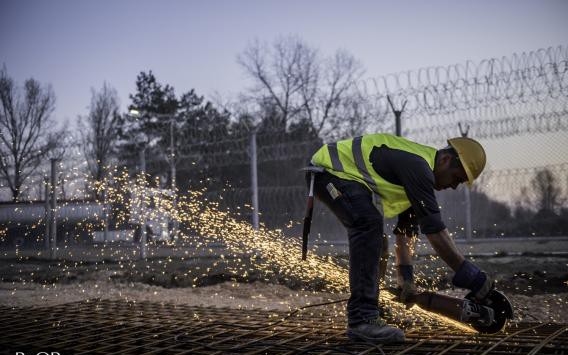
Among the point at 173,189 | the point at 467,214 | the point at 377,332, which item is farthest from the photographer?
the point at 173,189

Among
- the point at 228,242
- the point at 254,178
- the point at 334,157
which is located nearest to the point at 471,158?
the point at 334,157

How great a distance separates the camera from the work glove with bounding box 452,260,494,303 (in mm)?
3340

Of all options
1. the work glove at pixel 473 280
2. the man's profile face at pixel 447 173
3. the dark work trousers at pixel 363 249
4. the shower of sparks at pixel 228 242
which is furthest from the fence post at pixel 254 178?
the work glove at pixel 473 280

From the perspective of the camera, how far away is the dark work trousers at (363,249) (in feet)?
11.7

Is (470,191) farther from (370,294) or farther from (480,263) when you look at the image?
(370,294)

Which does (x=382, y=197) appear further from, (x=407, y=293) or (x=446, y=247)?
(x=407, y=293)

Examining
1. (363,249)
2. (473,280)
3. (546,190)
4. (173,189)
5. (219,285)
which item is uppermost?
(173,189)

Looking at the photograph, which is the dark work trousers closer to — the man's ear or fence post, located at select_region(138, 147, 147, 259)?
the man's ear

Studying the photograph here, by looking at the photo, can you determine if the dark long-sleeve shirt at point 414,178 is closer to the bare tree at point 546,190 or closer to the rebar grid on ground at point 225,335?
the rebar grid on ground at point 225,335

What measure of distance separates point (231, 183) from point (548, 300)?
23.1 feet

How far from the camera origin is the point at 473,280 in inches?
132

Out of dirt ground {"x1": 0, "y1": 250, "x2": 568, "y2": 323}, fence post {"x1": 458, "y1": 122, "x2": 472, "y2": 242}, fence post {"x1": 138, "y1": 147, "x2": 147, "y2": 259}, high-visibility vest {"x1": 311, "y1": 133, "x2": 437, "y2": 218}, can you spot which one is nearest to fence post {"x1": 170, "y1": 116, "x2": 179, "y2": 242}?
fence post {"x1": 138, "y1": 147, "x2": 147, "y2": 259}

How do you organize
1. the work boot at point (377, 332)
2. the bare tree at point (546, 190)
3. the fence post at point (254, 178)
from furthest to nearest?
the fence post at point (254, 178), the bare tree at point (546, 190), the work boot at point (377, 332)

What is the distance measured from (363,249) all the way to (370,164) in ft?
1.89
